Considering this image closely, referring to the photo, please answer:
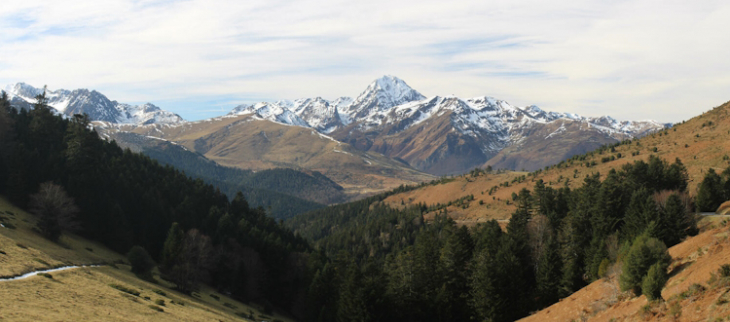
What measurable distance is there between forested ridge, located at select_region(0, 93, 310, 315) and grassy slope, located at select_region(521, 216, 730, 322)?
185ft

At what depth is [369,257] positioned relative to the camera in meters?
95.4

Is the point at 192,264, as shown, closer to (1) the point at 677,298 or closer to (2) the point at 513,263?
A: (2) the point at 513,263

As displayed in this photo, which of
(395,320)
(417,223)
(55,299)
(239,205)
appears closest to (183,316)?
(55,299)

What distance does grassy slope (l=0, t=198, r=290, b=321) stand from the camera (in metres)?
37.4

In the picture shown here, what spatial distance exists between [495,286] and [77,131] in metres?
104

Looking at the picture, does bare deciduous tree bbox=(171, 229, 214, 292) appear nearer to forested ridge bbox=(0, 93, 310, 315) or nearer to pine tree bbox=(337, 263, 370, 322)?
forested ridge bbox=(0, 93, 310, 315)

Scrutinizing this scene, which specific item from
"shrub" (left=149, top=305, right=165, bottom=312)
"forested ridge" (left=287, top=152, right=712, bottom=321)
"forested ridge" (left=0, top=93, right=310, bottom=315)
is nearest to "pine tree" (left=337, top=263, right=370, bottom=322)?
"forested ridge" (left=287, top=152, right=712, bottom=321)

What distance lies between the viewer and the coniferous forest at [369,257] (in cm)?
7238

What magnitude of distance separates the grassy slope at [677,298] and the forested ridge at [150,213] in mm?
56319

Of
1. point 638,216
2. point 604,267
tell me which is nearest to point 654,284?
point 604,267

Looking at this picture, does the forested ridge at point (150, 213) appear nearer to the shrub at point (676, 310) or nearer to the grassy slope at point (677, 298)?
the grassy slope at point (677, 298)

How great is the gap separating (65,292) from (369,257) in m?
58.4

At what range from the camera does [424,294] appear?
8112 cm

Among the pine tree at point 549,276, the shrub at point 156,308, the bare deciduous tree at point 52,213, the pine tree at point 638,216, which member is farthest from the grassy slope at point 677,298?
the bare deciduous tree at point 52,213
